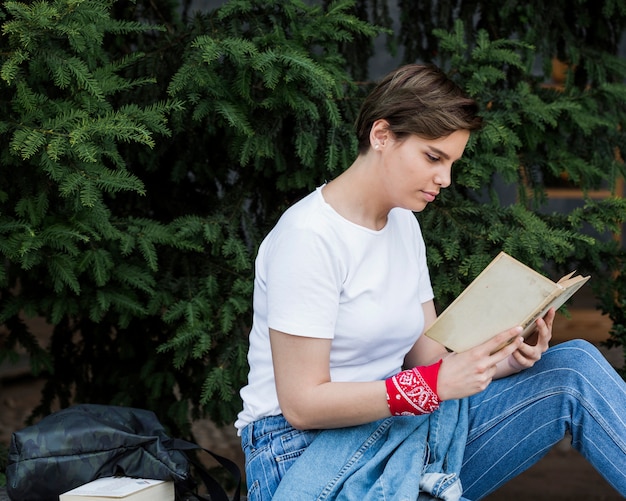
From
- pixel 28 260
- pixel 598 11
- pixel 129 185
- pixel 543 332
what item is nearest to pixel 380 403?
pixel 543 332

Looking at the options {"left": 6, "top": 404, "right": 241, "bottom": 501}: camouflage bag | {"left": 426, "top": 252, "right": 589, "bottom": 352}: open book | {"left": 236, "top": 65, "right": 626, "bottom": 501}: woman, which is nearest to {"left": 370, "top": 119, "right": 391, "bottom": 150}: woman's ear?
{"left": 236, "top": 65, "right": 626, "bottom": 501}: woman

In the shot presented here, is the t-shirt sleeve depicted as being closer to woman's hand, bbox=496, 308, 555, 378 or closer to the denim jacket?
the denim jacket

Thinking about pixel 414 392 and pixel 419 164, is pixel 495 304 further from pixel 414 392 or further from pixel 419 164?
pixel 419 164

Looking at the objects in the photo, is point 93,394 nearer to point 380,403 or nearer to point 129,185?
point 129,185

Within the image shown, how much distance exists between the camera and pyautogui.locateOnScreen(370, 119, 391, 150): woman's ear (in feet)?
6.41

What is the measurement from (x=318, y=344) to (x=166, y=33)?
166 centimetres

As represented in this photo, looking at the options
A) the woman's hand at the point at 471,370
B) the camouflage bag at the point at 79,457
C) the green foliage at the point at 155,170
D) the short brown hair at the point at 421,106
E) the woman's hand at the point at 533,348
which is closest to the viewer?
the woman's hand at the point at 471,370

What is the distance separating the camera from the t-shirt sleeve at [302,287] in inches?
72.1

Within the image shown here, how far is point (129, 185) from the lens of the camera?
2.47m

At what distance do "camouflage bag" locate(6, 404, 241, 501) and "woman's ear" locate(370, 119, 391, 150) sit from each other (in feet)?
2.92

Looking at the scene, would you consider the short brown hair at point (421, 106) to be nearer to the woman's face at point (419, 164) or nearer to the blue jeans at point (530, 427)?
the woman's face at point (419, 164)

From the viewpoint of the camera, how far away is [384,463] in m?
1.93

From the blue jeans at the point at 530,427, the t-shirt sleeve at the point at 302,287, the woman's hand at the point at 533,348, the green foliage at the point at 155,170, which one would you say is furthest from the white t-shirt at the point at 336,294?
the green foliage at the point at 155,170

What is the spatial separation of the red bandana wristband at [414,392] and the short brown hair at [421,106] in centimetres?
53
